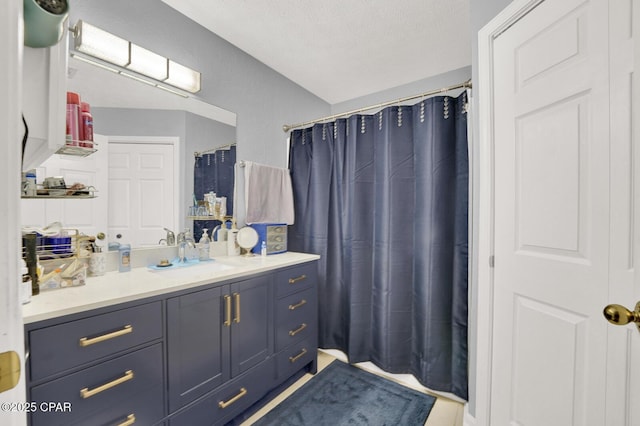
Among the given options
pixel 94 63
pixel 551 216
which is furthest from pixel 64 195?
pixel 551 216

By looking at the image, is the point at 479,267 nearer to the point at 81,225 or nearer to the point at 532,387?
the point at 532,387

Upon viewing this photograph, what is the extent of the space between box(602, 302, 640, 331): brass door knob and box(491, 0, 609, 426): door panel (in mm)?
161

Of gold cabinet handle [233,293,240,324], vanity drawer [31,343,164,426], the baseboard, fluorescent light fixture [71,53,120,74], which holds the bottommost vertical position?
the baseboard

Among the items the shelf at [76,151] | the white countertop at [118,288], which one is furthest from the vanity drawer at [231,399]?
the shelf at [76,151]

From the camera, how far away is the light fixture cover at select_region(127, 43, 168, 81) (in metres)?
1.59

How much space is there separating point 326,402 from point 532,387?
118 centimetres

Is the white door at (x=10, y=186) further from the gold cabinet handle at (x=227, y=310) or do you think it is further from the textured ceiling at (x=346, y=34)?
the textured ceiling at (x=346, y=34)

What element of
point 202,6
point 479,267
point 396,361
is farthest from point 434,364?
point 202,6

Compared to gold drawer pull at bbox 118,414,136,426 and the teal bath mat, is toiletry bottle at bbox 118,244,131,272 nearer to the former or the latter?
gold drawer pull at bbox 118,414,136,426

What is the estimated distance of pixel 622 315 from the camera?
0.72m

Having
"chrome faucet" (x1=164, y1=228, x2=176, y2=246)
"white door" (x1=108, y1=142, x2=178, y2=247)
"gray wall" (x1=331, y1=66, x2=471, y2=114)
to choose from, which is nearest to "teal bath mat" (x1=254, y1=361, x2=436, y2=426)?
"chrome faucet" (x1=164, y1=228, x2=176, y2=246)

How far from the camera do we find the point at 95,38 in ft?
4.71

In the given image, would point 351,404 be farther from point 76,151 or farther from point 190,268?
point 76,151

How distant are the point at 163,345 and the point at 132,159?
3.59ft
